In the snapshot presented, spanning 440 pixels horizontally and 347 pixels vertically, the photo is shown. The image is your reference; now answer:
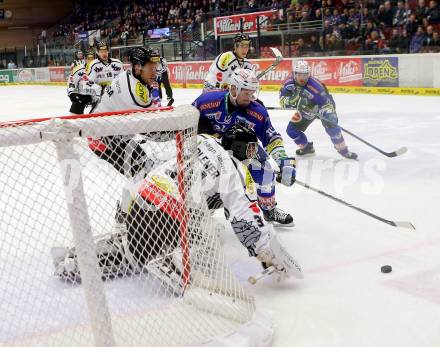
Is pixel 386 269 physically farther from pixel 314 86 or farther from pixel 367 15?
pixel 367 15

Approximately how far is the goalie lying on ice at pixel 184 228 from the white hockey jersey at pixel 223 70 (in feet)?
10.7

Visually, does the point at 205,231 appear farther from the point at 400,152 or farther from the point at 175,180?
the point at 400,152

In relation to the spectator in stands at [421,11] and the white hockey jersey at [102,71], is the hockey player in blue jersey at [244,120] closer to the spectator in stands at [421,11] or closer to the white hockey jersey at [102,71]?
the white hockey jersey at [102,71]

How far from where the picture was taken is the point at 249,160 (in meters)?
3.78

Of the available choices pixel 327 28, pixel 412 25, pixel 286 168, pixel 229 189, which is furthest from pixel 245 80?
pixel 327 28

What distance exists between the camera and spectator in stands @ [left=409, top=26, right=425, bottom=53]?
36.6 feet

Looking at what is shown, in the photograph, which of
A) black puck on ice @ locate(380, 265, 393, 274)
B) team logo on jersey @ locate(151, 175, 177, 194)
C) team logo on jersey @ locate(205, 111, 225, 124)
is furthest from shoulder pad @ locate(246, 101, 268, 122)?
black puck on ice @ locate(380, 265, 393, 274)

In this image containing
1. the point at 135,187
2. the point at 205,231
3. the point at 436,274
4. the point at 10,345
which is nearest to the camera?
the point at 10,345

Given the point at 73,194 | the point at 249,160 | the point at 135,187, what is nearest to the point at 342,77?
the point at 249,160

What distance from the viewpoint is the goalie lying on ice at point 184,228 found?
2.78 metres

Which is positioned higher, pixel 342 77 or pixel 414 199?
pixel 342 77

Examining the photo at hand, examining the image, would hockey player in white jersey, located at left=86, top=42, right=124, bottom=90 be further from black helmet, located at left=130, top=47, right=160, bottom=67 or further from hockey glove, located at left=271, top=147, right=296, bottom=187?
hockey glove, located at left=271, top=147, right=296, bottom=187

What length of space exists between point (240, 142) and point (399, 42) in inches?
343

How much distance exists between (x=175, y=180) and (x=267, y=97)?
992 centimetres
